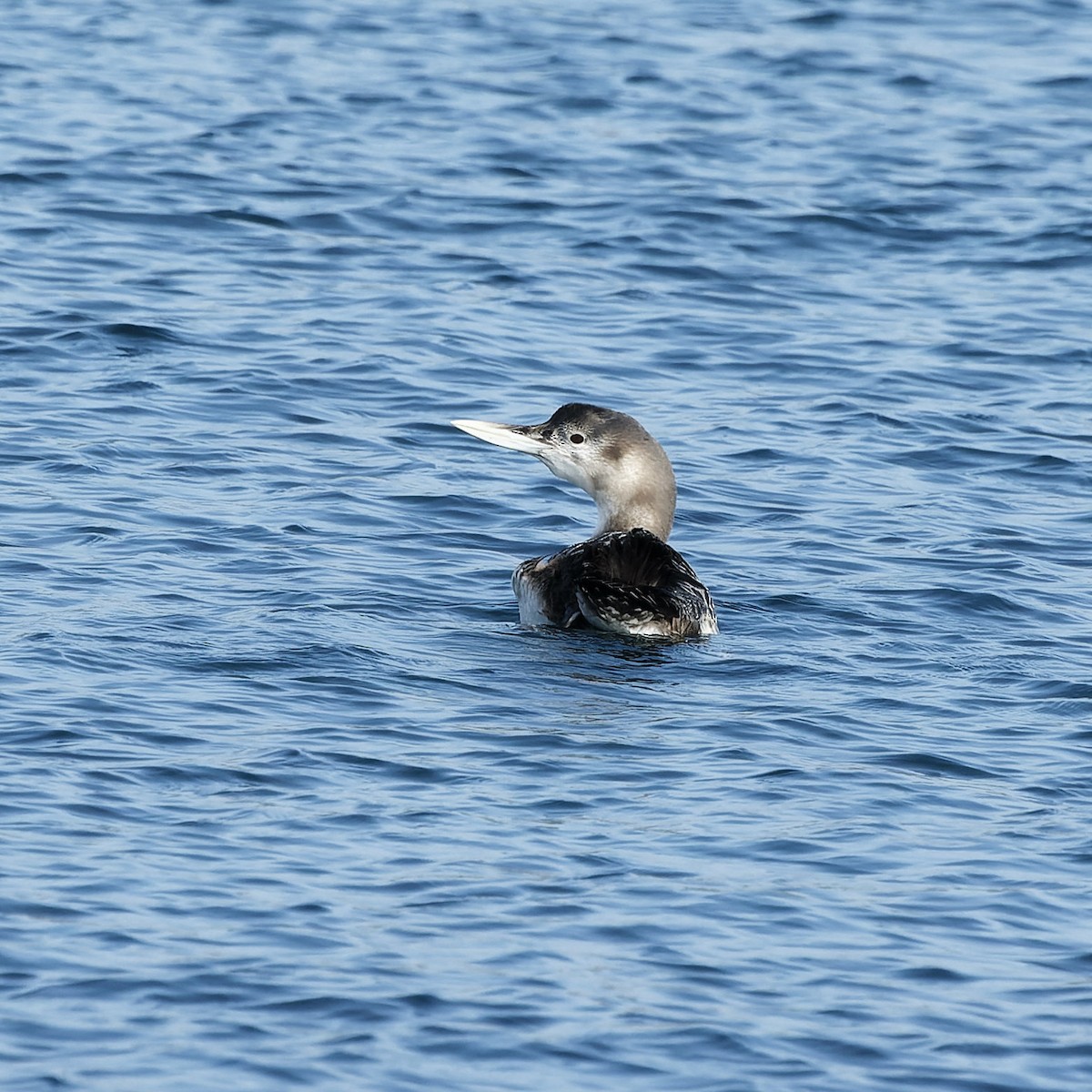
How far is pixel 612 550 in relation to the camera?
9219 millimetres

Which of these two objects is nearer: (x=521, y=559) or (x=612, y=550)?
(x=612, y=550)

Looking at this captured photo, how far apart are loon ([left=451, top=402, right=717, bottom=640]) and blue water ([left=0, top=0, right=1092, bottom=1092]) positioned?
16 cm

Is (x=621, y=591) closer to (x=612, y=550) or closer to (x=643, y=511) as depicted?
(x=612, y=550)

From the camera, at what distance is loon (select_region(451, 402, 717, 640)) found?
29.5ft

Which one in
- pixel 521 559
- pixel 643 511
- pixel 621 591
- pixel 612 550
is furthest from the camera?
pixel 521 559

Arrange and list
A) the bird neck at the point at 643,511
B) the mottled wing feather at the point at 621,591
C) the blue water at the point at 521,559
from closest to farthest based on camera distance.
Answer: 1. the blue water at the point at 521,559
2. the mottled wing feather at the point at 621,591
3. the bird neck at the point at 643,511

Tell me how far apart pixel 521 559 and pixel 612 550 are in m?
1.35

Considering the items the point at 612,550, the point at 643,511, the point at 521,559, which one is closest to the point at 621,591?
the point at 612,550

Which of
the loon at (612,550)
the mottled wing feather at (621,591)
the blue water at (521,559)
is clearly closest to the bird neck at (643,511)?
the loon at (612,550)

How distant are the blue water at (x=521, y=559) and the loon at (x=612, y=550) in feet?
0.53

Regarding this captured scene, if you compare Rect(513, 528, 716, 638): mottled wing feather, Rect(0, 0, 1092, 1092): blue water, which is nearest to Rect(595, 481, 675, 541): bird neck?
Rect(0, 0, 1092, 1092): blue water

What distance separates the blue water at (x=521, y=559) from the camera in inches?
235

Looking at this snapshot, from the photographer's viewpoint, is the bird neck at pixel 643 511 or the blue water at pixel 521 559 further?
the bird neck at pixel 643 511

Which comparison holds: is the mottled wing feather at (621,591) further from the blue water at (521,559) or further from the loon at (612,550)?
the blue water at (521,559)
